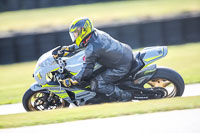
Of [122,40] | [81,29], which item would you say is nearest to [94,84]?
[81,29]

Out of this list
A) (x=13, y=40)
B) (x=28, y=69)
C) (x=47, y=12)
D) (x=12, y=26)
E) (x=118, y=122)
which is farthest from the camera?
(x=47, y=12)

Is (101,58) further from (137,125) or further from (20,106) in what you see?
(20,106)

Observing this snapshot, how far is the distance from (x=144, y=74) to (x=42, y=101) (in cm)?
198

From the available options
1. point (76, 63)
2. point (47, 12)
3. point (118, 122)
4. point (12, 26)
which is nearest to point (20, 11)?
point (47, 12)

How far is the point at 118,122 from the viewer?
15.1ft

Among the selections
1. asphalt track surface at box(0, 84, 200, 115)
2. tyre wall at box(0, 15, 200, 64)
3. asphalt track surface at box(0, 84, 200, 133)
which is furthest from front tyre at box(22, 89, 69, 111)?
tyre wall at box(0, 15, 200, 64)

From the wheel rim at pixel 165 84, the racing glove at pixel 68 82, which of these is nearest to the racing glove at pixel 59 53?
the racing glove at pixel 68 82

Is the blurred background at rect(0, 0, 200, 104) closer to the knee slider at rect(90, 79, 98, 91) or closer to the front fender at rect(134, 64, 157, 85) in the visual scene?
the front fender at rect(134, 64, 157, 85)

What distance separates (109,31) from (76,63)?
7.23 metres

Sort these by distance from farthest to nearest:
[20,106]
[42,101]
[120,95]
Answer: [20,106], [42,101], [120,95]

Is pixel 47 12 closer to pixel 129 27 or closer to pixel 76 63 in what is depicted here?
pixel 129 27

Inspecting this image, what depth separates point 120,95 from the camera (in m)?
6.23

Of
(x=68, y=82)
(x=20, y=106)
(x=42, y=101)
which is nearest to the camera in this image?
(x=68, y=82)

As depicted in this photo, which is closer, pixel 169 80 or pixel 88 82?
pixel 169 80
